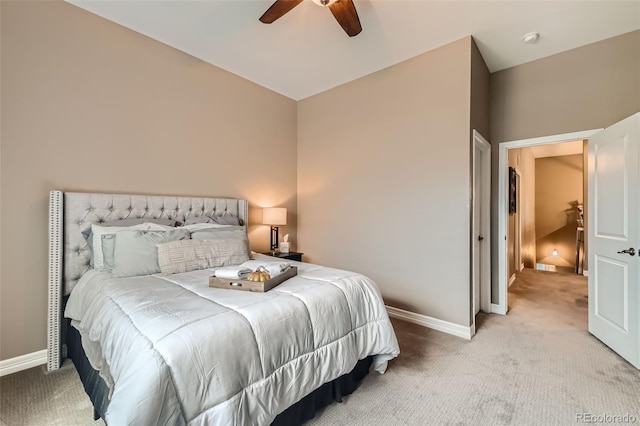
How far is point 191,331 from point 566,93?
4.10 meters

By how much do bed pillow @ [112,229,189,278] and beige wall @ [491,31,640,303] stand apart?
3670mm

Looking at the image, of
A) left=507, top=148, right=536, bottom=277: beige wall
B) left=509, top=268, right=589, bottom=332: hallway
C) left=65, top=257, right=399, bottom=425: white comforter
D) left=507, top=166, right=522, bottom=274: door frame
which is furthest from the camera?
left=507, top=166, right=522, bottom=274: door frame

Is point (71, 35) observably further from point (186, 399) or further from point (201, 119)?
point (186, 399)

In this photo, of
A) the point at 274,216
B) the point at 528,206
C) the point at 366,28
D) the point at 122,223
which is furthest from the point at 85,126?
the point at 528,206

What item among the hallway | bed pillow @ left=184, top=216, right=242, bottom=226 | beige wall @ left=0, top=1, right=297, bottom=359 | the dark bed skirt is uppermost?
beige wall @ left=0, top=1, right=297, bottom=359

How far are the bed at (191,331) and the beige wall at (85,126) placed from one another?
0.63 ft

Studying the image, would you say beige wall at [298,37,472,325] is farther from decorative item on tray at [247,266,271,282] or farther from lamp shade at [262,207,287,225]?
decorative item on tray at [247,266,271,282]

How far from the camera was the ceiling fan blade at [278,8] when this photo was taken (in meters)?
1.97

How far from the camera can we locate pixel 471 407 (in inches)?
69.8

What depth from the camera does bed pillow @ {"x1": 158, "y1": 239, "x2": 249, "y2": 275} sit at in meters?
2.19

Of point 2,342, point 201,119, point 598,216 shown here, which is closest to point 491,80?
point 598,216

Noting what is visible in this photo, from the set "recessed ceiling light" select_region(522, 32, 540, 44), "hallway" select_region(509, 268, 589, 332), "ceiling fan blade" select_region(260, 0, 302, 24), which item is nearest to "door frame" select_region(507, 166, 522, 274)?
"hallway" select_region(509, 268, 589, 332)

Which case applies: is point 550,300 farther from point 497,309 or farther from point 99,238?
point 99,238

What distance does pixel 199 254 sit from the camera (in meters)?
2.34
